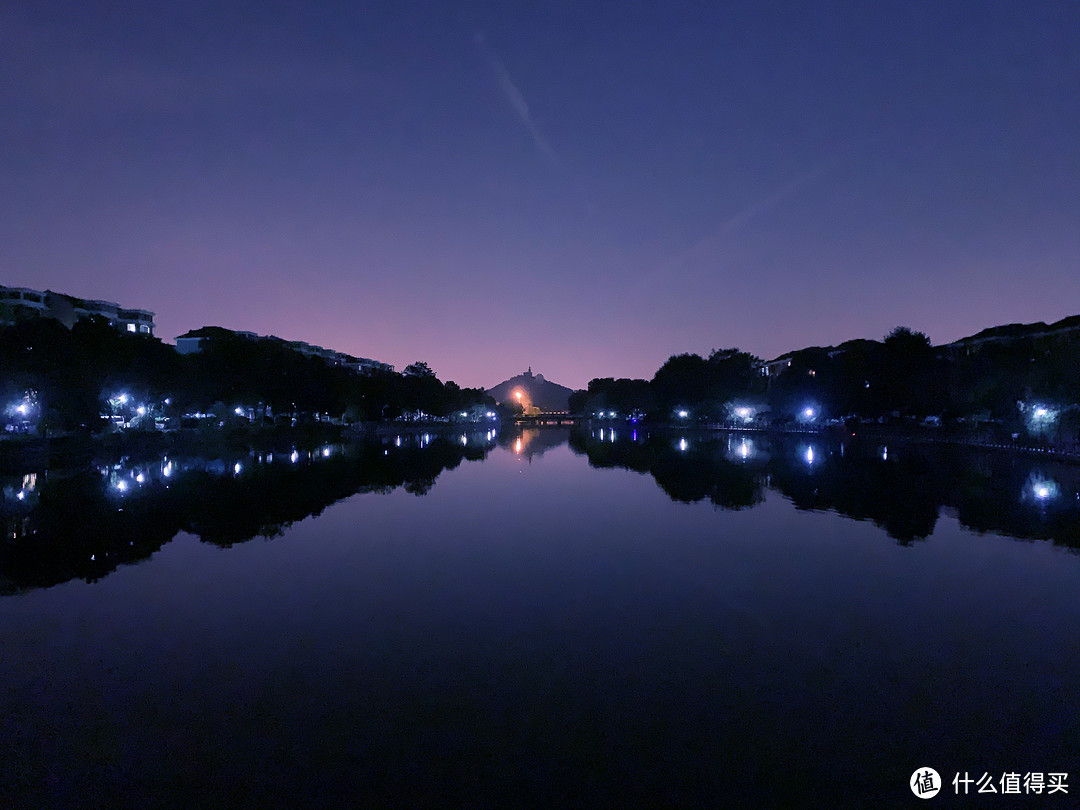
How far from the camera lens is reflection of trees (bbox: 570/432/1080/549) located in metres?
23.0

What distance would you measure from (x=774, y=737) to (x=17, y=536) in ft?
75.8

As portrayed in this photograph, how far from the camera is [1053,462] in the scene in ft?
144

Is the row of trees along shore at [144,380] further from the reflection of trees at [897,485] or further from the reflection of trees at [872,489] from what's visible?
the reflection of trees at [872,489]

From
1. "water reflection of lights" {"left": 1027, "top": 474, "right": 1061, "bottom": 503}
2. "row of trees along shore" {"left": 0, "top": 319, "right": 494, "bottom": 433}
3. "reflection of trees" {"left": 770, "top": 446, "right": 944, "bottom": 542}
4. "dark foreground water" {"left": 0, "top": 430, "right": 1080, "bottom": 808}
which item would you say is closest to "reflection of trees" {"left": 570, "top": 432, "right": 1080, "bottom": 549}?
"reflection of trees" {"left": 770, "top": 446, "right": 944, "bottom": 542}

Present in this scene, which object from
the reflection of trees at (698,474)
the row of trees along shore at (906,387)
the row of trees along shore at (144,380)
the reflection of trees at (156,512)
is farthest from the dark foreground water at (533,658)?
the row of trees along shore at (906,387)

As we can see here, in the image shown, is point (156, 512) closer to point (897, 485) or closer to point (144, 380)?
point (897, 485)

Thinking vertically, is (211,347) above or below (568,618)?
above

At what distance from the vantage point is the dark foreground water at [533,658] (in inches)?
293

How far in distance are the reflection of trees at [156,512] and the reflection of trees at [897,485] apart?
16.7 m

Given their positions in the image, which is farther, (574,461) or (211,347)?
(211,347)

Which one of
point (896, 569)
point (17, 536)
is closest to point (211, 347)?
point (17, 536)

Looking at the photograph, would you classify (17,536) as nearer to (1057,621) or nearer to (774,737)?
(774,737)

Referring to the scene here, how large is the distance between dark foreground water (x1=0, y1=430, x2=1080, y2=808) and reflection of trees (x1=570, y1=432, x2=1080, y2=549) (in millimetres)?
628

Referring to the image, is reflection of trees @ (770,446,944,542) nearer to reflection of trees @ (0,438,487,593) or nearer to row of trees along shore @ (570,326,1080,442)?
row of trees along shore @ (570,326,1080,442)
